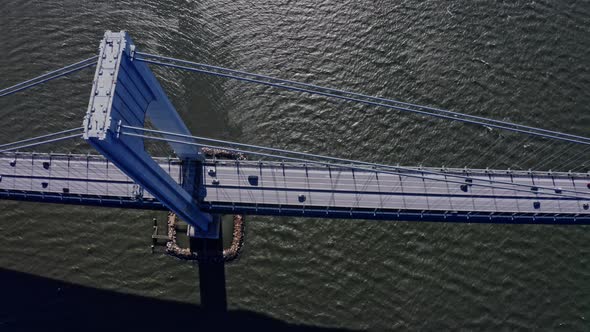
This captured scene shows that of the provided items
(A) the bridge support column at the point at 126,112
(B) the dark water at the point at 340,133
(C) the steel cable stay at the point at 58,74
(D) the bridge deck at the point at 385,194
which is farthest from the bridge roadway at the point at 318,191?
(C) the steel cable stay at the point at 58,74

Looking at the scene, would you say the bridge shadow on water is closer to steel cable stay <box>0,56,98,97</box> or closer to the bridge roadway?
the bridge roadway

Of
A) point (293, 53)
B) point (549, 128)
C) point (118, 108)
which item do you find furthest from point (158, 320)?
point (549, 128)

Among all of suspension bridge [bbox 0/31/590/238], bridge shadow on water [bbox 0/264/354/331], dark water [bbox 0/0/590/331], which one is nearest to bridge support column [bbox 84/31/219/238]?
suspension bridge [bbox 0/31/590/238]

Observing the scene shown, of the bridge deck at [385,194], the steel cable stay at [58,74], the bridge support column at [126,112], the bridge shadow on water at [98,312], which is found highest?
the steel cable stay at [58,74]

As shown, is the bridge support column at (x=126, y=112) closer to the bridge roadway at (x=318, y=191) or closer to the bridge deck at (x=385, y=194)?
the bridge roadway at (x=318, y=191)

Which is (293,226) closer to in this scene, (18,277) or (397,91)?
(397,91)

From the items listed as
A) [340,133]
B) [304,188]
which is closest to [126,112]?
[304,188]

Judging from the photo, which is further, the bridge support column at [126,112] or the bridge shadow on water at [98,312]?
the bridge shadow on water at [98,312]
